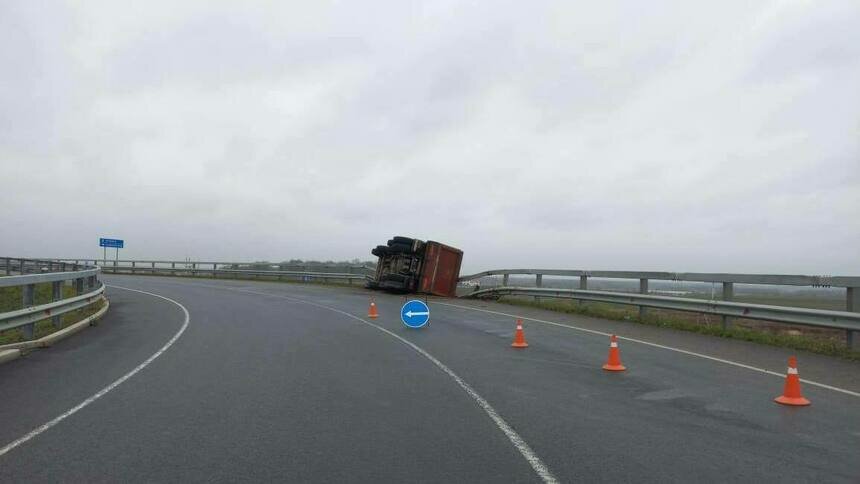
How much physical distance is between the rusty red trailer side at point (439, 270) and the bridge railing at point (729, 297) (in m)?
6.86

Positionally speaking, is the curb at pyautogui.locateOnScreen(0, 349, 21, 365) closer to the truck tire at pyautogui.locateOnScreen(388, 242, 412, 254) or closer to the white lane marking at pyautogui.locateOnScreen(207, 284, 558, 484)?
the white lane marking at pyautogui.locateOnScreen(207, 284, 558, 484)

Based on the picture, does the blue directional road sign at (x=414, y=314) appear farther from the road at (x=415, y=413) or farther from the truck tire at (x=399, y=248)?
the truck tire at (x=399, y=248)

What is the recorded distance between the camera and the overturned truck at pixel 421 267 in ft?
89.3

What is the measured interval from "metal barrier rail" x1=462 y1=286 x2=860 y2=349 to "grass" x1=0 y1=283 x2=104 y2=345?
13.7 metres

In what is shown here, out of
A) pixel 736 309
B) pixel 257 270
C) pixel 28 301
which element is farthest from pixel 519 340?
pixel 257 270

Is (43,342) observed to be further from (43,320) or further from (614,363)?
(614,363)

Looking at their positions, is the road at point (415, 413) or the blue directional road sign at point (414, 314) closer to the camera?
the road at point (415, 413)

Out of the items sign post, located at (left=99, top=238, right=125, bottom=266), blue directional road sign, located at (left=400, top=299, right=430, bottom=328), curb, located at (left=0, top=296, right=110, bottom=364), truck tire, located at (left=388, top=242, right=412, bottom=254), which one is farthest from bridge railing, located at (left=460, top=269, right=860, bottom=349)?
sign post, located at (left=99, top=238, right=125, bottom=266)

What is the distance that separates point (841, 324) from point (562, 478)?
346 inches

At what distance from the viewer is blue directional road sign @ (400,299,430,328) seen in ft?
48.3

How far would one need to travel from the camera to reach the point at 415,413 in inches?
265

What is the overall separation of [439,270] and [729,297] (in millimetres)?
14978

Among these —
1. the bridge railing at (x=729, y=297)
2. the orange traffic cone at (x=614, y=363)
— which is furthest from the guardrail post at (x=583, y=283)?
the orange traffic cone at (x=614, y=363)

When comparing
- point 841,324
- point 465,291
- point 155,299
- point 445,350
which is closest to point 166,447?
point 445,350
